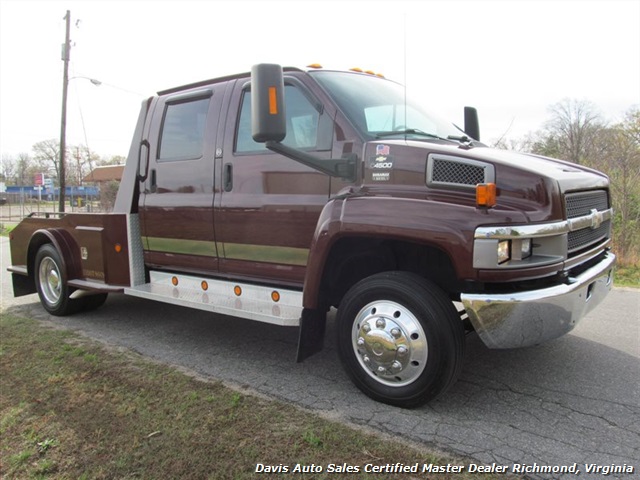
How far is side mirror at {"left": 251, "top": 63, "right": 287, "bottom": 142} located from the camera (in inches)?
121

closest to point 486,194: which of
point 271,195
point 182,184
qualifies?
point 271,195

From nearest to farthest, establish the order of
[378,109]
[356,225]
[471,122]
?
[356,225] < [378,109] < [471,122]

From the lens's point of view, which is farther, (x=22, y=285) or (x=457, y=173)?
(x=22, y=285)

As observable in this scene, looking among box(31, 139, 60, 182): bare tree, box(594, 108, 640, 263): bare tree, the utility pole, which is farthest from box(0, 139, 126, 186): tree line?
box(594, 108, 640, 263): bare tree

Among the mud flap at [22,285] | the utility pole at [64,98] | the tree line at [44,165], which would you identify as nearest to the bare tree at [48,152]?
the tree line at [44,165]

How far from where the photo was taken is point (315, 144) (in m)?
3.67

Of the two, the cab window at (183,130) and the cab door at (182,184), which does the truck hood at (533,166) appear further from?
the cab window at (183,130)

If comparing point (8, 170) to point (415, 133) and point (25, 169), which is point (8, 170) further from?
point (415, 133)

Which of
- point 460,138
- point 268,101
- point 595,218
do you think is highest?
point 268,101

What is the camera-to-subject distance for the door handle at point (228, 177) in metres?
4.16

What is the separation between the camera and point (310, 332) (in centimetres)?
359

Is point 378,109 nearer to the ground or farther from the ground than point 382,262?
farther from the ground

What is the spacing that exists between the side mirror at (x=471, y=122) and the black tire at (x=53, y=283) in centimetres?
469

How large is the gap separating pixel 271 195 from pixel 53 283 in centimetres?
361
